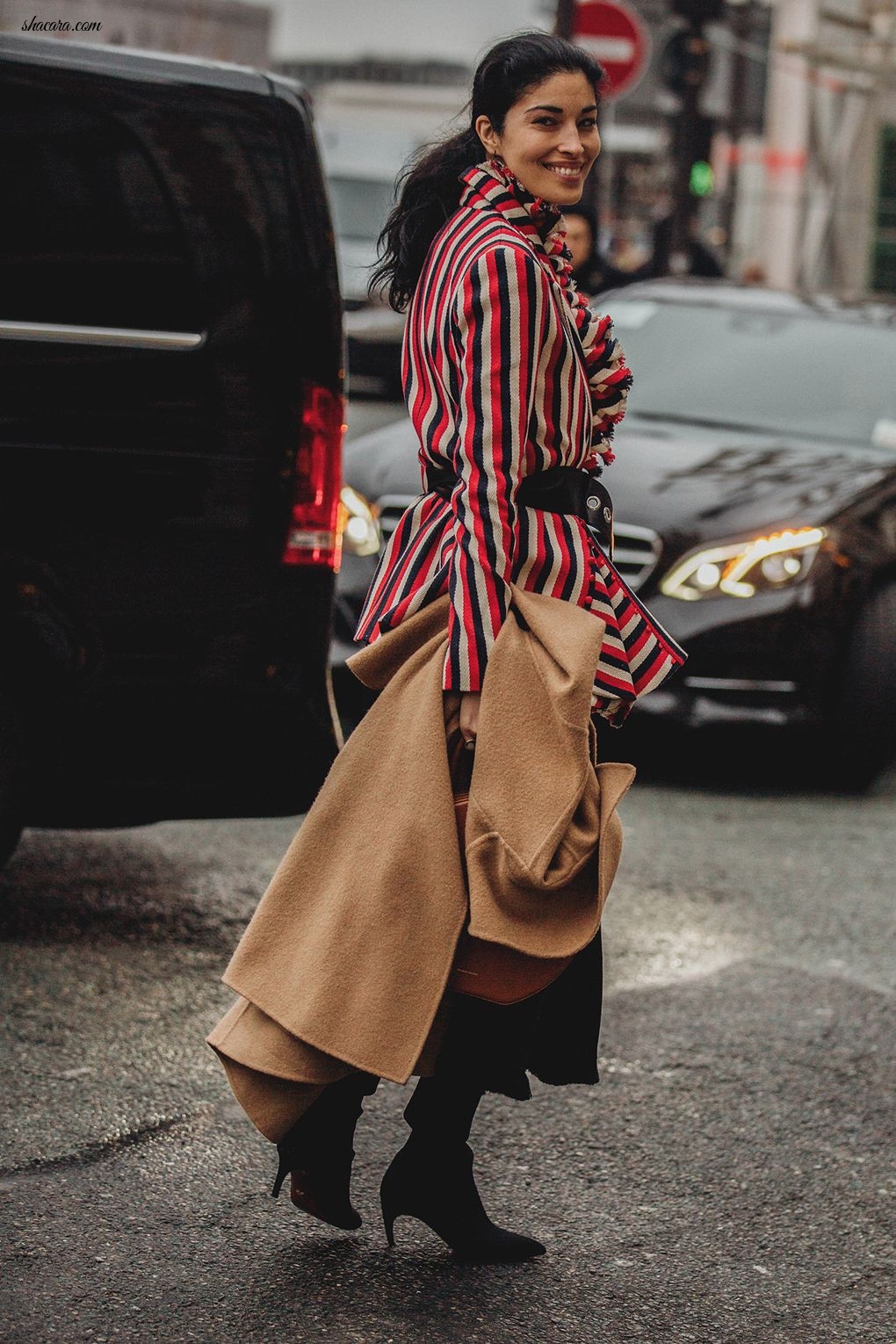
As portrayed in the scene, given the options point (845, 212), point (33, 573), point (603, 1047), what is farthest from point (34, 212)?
point (845, 212)

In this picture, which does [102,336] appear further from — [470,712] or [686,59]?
[686,59]

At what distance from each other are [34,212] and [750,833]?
3.22m

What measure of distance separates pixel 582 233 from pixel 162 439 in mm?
4937

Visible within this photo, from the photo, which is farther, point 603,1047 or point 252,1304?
point 603,1047

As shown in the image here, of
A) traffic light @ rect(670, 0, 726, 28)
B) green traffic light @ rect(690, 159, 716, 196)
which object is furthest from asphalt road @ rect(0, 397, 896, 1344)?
green traffic light @ rect(690, 159, 716, 196)

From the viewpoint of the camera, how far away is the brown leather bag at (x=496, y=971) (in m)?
3.01


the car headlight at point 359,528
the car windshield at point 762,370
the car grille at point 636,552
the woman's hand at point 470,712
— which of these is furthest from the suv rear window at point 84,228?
the car windshield at point 762,370

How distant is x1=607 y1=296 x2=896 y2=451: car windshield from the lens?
805cm

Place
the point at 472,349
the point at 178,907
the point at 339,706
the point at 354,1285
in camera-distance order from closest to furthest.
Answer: the point at 472,349 < the point at 354,1285 < the point at 178,907 < the point at 339,706

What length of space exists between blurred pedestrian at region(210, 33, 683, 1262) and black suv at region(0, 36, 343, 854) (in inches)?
55.7

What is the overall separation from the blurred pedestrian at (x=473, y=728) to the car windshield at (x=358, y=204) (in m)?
21.3

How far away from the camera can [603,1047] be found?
4.41 m

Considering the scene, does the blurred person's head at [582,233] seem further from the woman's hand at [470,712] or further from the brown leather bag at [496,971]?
the brown leather bag at [496,971]

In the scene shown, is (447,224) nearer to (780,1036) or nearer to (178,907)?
(780,1036)
